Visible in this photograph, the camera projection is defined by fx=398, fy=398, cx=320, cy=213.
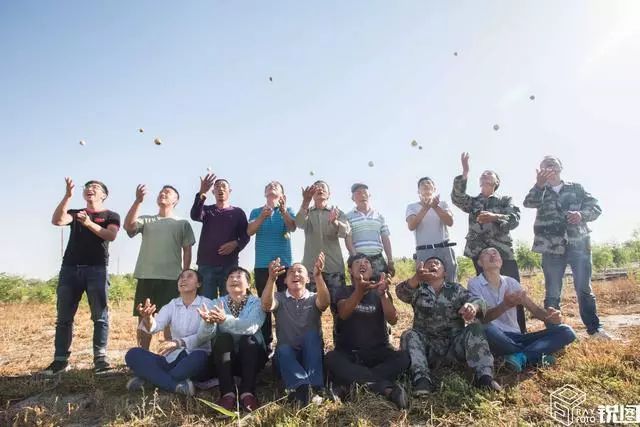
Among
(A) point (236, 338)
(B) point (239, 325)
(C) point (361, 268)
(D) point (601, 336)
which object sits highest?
(C) point (361, 268)

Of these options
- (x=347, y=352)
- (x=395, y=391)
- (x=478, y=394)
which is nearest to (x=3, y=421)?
(x=347, y=352)

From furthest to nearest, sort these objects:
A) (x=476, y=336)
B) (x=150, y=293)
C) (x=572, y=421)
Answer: (x=150, y=293)
(x=476, y=336)
(x=572, y=421)

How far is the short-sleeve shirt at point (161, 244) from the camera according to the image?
5.12m

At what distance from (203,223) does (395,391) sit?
3.23 metres

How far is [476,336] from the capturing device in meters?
4.11

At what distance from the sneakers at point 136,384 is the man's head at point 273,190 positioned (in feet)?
8.49

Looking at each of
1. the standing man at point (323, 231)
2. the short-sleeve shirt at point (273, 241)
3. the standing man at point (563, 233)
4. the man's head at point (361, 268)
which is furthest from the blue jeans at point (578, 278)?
the short-sleeve shirt at point (273, 241)

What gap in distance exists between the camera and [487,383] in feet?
12.6

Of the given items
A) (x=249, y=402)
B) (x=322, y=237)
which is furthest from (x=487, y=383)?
(x=322, y=237)

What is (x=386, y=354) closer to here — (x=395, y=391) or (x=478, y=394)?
(x=395, y=391)

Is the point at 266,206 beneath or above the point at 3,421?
above

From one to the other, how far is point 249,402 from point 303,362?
27.1 inches

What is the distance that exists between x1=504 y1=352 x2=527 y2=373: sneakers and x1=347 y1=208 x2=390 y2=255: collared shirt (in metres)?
1.88

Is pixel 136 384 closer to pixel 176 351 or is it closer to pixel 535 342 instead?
pixel 176 351
